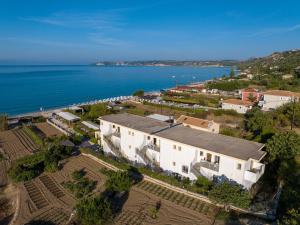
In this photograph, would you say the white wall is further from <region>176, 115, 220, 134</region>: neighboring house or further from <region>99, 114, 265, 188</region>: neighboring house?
<region>99, 114, 265, 188</region>: neighboring house

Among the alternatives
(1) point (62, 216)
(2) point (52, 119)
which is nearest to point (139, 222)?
(1) point (62, 216)

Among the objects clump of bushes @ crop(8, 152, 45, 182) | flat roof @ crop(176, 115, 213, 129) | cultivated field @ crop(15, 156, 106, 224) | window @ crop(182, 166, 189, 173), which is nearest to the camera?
cultivated field @ crop(15, 156, 106, 224)

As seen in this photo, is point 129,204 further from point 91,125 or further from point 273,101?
point 273,101

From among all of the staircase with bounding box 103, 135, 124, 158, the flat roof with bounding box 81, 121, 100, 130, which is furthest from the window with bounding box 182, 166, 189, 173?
the flat roof with bounding box 81, 121, 100, 130

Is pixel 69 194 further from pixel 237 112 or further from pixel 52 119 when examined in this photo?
pixel 237 112

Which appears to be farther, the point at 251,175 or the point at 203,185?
the point at 203,185

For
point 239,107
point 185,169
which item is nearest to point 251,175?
point 185,169

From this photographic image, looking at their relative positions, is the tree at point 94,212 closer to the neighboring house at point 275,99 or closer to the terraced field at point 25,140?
the terraced field at point 25,140
